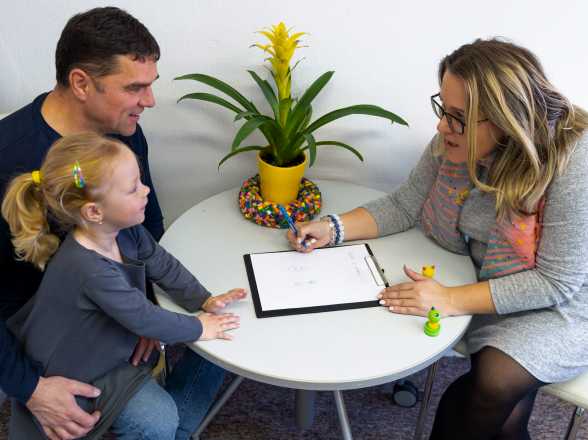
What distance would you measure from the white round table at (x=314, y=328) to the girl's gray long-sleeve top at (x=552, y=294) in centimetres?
12

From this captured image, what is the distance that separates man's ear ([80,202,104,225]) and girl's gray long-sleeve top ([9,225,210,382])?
6cm

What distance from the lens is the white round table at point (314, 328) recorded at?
1.13 metres

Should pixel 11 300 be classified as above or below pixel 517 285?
below

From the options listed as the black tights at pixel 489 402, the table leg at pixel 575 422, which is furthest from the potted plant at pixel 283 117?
the table leg at pixel 575 422

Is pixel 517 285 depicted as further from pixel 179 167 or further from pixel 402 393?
pixel 179 167

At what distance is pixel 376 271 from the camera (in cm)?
141

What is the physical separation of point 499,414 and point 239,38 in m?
1.23

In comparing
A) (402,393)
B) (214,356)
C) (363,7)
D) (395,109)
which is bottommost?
(402,393)

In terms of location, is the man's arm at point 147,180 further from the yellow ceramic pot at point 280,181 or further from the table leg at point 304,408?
the table leg at point 304,408

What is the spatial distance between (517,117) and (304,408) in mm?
1005

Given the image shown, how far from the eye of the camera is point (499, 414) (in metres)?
1.32

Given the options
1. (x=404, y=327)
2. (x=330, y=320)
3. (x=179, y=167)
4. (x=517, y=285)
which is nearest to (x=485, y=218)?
(x=517, y=285)

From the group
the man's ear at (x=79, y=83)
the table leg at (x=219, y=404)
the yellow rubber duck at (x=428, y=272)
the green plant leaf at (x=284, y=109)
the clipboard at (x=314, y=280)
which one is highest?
the man's ear at (x=79, y=83)

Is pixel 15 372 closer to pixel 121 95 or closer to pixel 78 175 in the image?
pixel 78 175
